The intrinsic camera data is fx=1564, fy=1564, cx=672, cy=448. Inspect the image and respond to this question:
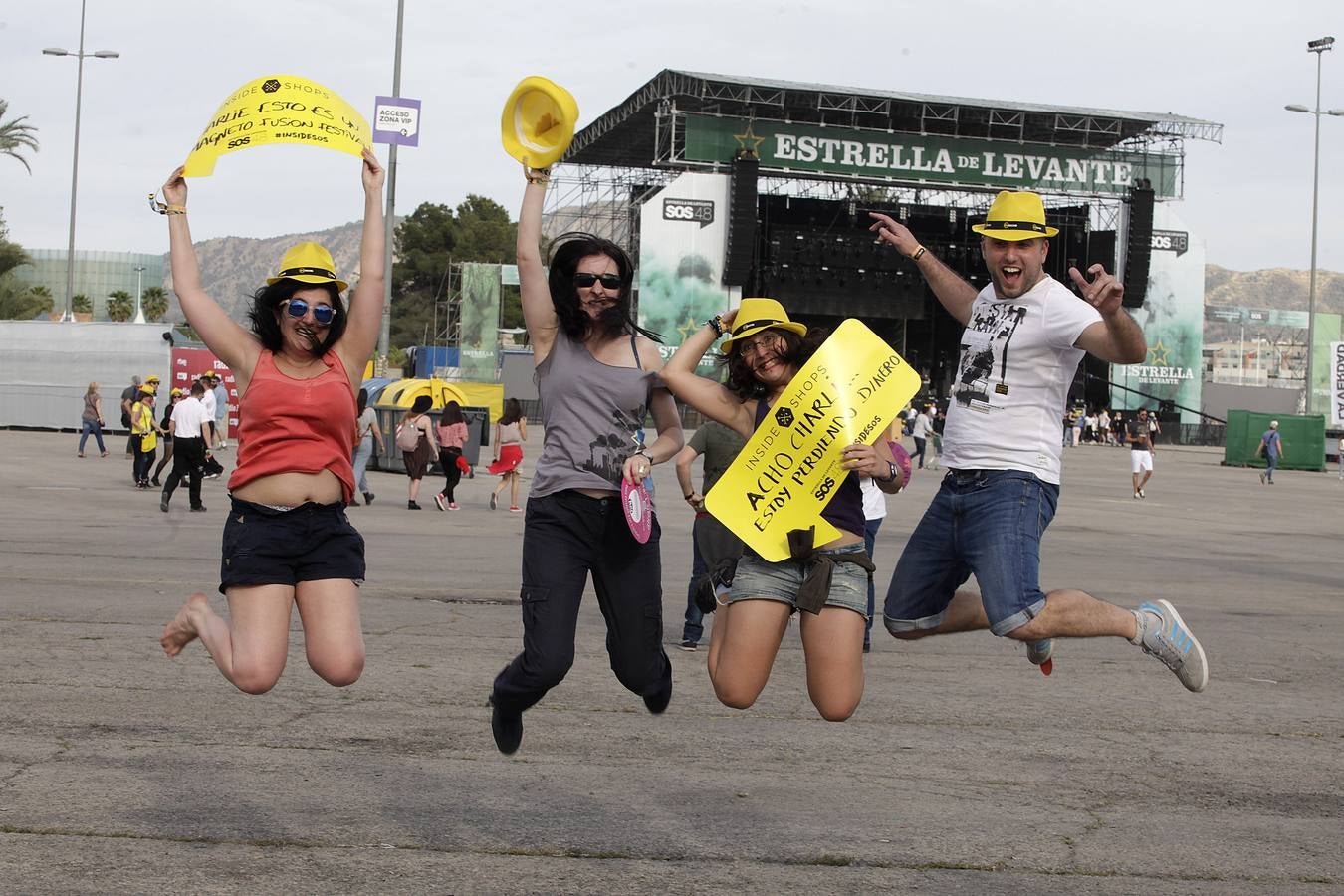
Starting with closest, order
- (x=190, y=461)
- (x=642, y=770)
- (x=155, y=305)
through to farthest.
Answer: (x=642, y=770)
(x=190, y=461)
(x=155, y=305)

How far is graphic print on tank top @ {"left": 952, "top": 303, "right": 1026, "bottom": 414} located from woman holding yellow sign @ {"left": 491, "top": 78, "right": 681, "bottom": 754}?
3.64 feet

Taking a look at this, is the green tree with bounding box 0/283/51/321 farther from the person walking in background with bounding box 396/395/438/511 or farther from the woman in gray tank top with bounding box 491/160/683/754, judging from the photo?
the woman in gray tank top with bounding box 491/160/683/754

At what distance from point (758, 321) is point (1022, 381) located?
3.25 feet

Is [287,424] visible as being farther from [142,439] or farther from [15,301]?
[15,301]

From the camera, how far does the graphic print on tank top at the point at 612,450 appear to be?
18.2 feet

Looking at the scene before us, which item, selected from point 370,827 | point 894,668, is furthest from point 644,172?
point 370,827

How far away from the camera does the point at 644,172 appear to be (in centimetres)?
6131

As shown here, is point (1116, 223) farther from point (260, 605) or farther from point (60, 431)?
point (260, 605)

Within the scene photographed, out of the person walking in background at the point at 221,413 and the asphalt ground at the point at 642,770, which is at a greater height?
the person walking in background at the point at 221,413

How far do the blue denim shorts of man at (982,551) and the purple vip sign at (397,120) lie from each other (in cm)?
823

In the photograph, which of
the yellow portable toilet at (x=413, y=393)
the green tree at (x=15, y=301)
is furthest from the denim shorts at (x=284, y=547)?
the green tree at (x=15, y=301)

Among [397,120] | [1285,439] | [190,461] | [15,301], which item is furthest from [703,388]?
[15,301]

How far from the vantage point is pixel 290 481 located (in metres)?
5.36

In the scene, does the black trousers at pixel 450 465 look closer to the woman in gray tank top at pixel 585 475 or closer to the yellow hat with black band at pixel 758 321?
the woman in gray tank top at pixel 585 475
